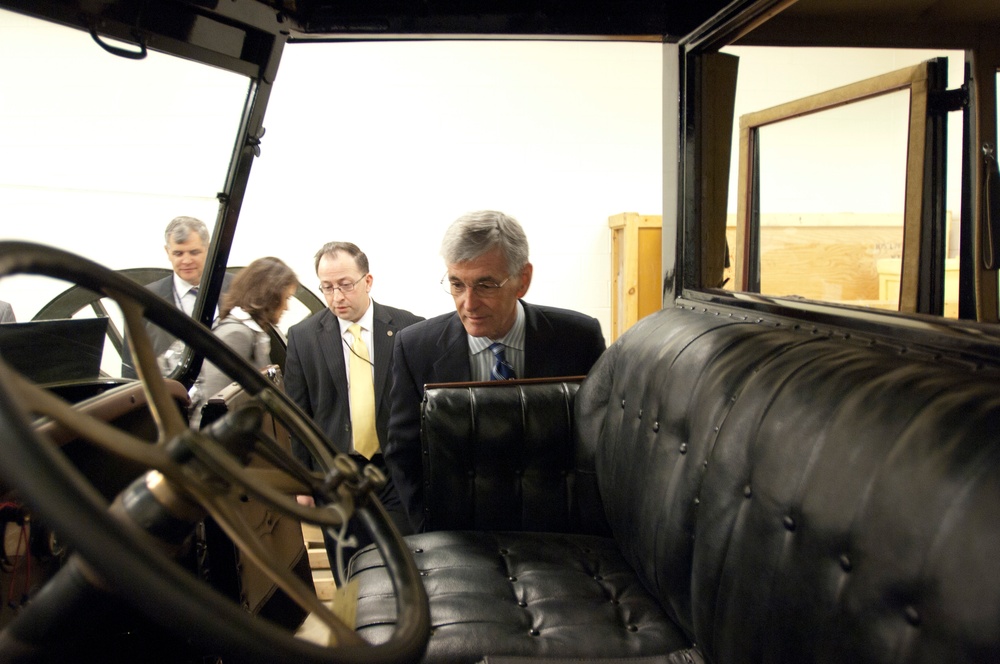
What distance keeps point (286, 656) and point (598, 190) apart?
442 centimetres

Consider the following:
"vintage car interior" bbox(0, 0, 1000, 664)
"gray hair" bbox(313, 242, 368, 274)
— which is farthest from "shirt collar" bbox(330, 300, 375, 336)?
"vintage car interior" bbox(0, 0, 1000, 664)

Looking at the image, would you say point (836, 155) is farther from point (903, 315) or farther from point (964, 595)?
point (964, 595)

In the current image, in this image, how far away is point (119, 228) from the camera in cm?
250

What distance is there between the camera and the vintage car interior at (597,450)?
765mm

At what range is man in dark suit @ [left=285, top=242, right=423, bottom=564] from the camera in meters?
3.21

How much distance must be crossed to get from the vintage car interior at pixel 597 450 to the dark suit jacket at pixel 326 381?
761mm

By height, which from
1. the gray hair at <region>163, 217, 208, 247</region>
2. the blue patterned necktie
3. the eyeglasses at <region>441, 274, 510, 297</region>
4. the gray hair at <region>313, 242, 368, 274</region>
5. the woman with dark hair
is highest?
the gray hair at <region>163, 217, 208, 247</region>

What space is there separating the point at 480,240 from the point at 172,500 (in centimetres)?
157

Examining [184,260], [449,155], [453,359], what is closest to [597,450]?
[453,359]

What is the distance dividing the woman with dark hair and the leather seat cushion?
54.6 inches

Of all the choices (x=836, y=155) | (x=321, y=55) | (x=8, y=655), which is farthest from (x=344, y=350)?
(x=836, y=155)

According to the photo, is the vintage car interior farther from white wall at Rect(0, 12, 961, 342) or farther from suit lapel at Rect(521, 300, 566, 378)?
white wall at Rect(0, 12, 961, 342)

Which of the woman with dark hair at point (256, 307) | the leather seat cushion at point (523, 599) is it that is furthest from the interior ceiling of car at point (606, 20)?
the leather seat cushion at point (523, 599)

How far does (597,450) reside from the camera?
6.39 ft
